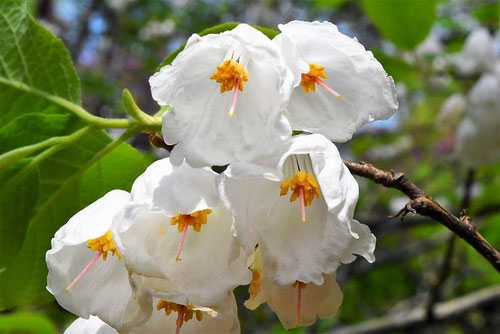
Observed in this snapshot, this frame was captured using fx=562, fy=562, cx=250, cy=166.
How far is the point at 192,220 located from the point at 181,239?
1.4 inches

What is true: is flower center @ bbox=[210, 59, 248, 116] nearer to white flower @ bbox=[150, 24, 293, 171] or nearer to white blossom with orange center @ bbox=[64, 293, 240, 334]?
white flower @ bbox=[150, 24, 293, 171]

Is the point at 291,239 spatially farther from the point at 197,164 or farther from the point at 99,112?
the point at 99,112

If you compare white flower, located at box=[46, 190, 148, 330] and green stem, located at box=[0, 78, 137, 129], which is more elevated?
green stem, located at box=[0, 78, 137, 129]

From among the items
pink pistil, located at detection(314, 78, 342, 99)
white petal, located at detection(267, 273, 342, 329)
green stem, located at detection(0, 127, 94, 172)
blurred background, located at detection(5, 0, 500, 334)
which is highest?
pink pistil, located at detection(314, 78, 342, 99)

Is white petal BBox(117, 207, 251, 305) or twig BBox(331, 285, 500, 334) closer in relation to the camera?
white petal BBox(117, 207, 251, 305)

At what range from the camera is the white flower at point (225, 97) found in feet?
2.61

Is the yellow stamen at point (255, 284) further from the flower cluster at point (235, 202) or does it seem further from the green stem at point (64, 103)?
the green stem at point (64, 103)

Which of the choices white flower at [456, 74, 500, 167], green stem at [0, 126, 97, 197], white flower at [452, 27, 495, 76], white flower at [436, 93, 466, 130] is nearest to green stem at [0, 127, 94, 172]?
green stem at [0, 126, 97, 197]

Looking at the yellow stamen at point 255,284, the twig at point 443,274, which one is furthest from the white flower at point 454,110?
the yellow stamen at point 255,284

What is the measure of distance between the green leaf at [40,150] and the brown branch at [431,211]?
46 cm

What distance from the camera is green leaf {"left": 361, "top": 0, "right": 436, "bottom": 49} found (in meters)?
2.20

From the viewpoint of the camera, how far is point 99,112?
15.8 ft

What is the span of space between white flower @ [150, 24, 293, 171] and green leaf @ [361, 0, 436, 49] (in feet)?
4.79

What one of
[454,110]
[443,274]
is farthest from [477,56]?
[443,274]
